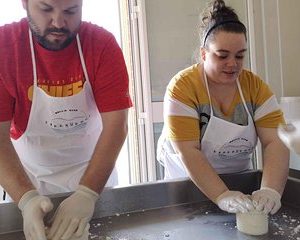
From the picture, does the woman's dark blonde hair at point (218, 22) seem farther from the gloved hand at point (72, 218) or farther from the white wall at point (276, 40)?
the white wall at point (276, 40)

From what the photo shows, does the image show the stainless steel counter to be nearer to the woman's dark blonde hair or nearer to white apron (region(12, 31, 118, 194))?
white apron (region(12, 31, 118, 194))

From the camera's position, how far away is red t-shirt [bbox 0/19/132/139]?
3.31ft

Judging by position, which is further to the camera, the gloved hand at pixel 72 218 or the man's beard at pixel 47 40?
the man's beard at pixel 47 40

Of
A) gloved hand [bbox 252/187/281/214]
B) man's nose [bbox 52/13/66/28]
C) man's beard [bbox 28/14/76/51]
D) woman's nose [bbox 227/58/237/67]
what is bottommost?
gloved hand [bbox 252/187/281/214]

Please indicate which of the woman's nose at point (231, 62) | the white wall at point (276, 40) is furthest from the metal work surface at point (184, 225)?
the white wall at point (276, 40)

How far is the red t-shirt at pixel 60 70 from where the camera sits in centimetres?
101

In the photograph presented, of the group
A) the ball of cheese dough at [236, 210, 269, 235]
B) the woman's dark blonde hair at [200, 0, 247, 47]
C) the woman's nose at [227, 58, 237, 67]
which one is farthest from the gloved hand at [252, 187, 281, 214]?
the woman's dark blonde hair at [200, 0, 247, 47]

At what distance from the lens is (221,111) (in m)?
1.21

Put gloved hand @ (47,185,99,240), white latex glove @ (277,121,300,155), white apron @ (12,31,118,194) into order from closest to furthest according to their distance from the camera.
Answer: white latex glove @ (277,121,300,155) → gloved hand @ (47,185,99,240) → white apron @ (12,31,118,194)

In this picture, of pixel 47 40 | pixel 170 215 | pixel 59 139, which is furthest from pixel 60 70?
pixel 170 215

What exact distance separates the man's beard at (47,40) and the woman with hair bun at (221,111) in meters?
0.34

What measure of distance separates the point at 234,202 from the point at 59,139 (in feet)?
1.74

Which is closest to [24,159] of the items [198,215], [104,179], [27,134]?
[27,134]

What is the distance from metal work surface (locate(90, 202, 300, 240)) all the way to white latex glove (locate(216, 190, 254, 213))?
5cm
